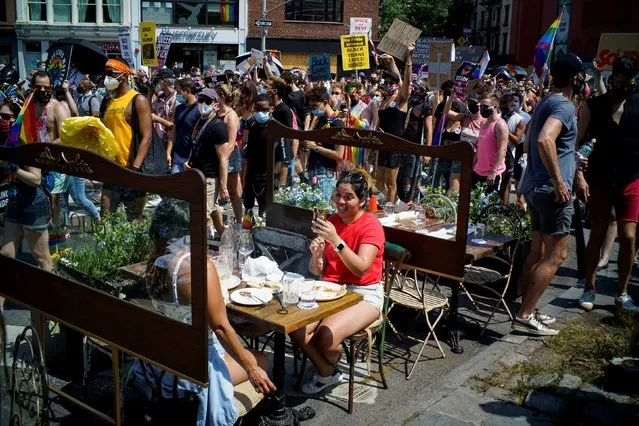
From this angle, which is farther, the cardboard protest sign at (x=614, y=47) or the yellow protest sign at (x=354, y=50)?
the yellow protest sign at (x=354, y=50)

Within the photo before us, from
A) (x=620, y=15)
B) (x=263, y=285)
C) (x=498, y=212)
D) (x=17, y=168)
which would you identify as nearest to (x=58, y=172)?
(x=17, y=168)

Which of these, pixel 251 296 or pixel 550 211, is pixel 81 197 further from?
pixel 550 211

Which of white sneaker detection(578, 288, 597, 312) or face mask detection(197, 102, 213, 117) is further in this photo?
face mask detection(197, 102, 213, 117)

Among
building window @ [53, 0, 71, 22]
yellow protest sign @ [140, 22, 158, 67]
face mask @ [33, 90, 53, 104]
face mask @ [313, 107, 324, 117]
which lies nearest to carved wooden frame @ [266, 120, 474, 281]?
face mask @ [33, 90, 53, 104]

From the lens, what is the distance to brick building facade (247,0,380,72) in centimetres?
4141

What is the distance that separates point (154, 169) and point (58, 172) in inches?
151

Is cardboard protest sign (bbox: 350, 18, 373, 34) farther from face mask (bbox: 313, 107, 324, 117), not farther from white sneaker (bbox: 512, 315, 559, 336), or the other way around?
white sneaker (bbox: 512, 315, 559, 336)

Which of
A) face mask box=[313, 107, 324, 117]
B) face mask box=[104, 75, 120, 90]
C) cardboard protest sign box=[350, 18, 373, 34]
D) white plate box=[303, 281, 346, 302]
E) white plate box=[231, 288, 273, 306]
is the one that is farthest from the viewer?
cardboard protest sign box=[350, 18, 373, 34]

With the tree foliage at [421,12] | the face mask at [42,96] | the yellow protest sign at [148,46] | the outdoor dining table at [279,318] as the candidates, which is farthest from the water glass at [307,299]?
the tree foliage at [421,12]

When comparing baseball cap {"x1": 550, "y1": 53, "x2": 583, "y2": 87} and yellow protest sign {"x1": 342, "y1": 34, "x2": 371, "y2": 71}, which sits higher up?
yellow protest sign {"x1": 342, "y1": 34, "x2": 371, "y2": 71}

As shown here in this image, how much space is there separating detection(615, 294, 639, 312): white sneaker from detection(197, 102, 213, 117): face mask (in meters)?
4.79

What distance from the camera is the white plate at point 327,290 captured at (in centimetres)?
412

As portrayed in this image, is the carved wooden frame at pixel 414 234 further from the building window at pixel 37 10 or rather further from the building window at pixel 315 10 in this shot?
the building window at pixel 37 10

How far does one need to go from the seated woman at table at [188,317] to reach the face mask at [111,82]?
13.7 feet
